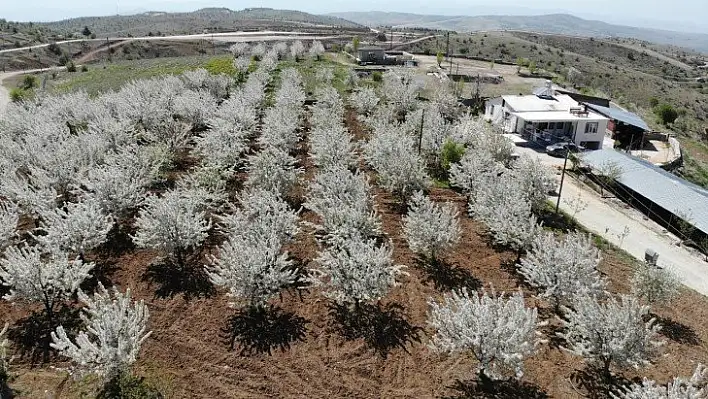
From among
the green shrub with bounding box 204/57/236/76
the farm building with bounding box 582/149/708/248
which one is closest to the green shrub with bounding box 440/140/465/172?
the farm building with bounding box 582/149/708/248

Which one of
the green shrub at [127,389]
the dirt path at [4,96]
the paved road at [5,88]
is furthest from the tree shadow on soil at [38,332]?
the dirt path at [4,96]

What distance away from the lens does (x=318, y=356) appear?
55.6 ft

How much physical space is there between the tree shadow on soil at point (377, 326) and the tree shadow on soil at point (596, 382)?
17.4 ft

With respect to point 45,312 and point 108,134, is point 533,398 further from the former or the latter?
point 108,134

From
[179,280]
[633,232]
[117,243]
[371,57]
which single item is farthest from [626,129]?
[117,243]

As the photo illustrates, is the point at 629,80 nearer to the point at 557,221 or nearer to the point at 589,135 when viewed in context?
the point at 589,135

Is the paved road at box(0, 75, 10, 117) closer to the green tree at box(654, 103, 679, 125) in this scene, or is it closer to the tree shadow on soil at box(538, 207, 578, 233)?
the tree shadow on soil at box(538, 207, 578, 233)

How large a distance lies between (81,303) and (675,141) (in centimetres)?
5326

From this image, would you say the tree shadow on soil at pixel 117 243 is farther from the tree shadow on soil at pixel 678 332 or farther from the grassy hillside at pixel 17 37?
the grassy hillside at pixel 17 37

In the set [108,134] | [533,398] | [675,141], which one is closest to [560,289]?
[533,398]

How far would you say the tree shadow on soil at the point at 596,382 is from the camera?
15.8m

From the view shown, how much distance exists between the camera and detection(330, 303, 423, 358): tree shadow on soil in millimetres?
17688

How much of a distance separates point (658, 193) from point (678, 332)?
54.1ft

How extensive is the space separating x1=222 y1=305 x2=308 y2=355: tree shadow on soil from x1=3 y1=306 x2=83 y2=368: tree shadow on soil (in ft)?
18.0
